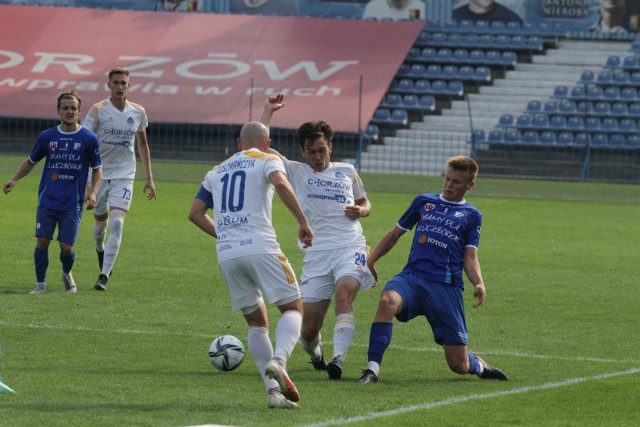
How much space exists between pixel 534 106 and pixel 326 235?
3202 centimetres

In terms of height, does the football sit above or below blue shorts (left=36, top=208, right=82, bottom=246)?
below

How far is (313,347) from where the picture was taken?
9.80m

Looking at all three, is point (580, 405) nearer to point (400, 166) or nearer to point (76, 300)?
point (76, 300)

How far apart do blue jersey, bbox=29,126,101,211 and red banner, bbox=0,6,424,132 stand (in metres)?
26.0

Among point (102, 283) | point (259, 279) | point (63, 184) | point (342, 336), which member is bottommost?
point (102, 283)

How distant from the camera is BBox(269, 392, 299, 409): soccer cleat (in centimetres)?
809

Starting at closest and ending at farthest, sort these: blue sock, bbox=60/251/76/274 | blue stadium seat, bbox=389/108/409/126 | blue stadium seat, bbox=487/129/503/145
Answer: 1. blue sock, bbox=60/251/76/274
2. blue stadium seat, bbox=487/129/503/145
3. blue stadium seat, bbox=389/108/409/126

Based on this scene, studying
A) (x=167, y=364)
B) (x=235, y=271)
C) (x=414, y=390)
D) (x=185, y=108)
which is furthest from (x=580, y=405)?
(x=185, y=108)

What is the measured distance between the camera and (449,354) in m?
9.52

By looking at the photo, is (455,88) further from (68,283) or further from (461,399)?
(461,399)

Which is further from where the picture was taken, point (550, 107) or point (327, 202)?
point (550, 107)

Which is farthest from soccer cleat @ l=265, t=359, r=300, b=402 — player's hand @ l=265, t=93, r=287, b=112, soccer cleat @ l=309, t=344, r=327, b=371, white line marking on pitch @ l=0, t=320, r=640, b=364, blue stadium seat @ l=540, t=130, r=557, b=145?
blue stadium seat @ l=540, t=130, r=557, b=145

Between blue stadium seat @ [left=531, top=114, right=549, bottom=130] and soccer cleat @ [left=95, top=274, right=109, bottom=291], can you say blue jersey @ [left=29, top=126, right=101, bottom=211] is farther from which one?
blue stadium seat @ [left=531, top=114, right=549, bottom=130]

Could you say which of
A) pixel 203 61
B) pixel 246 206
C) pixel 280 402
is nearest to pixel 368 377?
pixel 280 402
